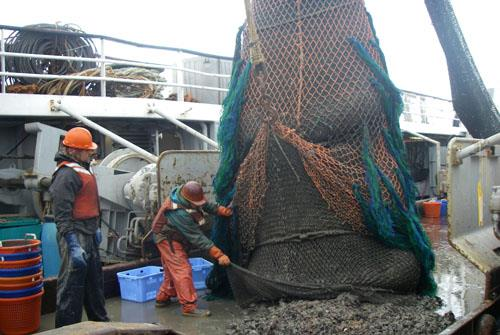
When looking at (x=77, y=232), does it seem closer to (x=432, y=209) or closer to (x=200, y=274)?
(x=200, y=274)

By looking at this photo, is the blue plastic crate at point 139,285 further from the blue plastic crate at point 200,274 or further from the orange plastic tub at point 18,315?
the orange plastic tub at point 18,315

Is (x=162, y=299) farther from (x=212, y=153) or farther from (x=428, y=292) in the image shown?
(x=428, y=292)

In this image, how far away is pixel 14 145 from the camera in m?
8.13

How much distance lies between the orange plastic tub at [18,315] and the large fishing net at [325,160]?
1.66 m

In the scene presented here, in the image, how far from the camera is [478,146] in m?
4.04

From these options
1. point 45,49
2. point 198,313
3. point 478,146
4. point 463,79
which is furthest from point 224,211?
point 45,49

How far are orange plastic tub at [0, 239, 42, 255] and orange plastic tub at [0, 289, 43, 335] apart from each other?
37cm

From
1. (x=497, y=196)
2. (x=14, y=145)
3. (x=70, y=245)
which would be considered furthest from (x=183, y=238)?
(x=14, y=145)

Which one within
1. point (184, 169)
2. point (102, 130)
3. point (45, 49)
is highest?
point (45, 49)

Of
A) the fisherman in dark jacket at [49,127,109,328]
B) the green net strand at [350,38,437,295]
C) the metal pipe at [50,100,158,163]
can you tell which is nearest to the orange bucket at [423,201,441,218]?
the metal pipe at [50,100,158,163]

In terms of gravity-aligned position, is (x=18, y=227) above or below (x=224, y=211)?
below

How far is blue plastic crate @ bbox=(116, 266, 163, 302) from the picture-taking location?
5160mm

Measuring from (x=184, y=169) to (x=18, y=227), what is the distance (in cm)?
246

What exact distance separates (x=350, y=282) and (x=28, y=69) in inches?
254
